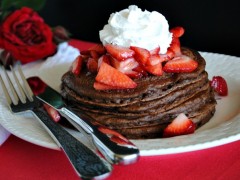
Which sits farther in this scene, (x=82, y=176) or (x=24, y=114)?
(x=24, y=114)

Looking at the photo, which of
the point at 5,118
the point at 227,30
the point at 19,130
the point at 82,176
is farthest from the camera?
the point at 227,30

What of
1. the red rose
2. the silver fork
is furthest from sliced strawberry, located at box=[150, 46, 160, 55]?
the red rose

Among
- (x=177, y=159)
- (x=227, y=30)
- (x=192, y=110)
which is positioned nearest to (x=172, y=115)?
(x=192, y=110)

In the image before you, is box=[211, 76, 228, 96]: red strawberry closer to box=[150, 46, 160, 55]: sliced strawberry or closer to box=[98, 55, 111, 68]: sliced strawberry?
box=[150, 46, 160, 55]: sliced strawberry

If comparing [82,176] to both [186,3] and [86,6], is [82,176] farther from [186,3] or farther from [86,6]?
[86,6]

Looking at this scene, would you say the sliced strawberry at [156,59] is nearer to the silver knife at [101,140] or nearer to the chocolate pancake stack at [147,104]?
the chocolate pancake stack at [147,104]

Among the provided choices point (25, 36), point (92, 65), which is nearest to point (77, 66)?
point (92, 65)

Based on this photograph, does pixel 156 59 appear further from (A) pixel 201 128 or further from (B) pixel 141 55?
(A) pixel 201 128
